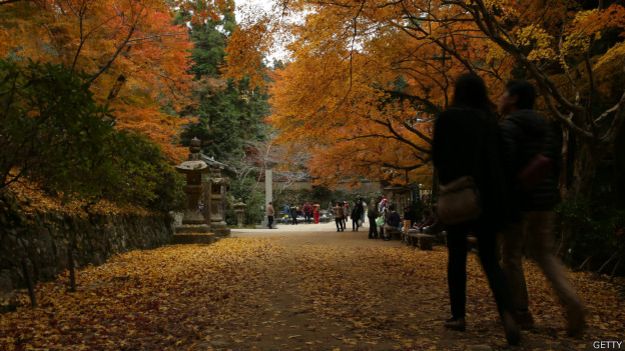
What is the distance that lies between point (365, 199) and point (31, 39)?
3196cm

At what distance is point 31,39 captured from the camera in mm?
8930

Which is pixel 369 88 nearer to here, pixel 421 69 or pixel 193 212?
pixel 421 69

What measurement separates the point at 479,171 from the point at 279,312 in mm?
2590

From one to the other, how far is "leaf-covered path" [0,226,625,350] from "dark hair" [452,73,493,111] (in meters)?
1.66

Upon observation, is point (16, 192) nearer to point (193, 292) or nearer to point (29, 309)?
point (29, 309)

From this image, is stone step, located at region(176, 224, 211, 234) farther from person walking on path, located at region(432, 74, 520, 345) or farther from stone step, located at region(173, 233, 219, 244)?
person walking on path, located at region(432, 74, 520, 345)

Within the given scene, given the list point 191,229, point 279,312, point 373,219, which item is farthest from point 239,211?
point 279,312

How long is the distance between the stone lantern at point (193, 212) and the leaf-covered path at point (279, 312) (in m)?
6.31

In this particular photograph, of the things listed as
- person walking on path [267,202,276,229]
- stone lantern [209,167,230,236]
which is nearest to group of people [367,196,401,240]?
stone lantern [209,167,230,236]

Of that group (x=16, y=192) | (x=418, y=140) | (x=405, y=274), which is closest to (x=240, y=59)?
(x=16, y=192)

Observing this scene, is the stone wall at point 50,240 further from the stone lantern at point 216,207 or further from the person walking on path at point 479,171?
the stone lantern at point 216,207

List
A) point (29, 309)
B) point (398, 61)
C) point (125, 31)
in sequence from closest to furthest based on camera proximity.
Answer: point (29, 309) < point (125, 31) < point (398, 61)

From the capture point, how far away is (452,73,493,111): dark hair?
10.7ft

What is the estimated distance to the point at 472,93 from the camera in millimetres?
3277
